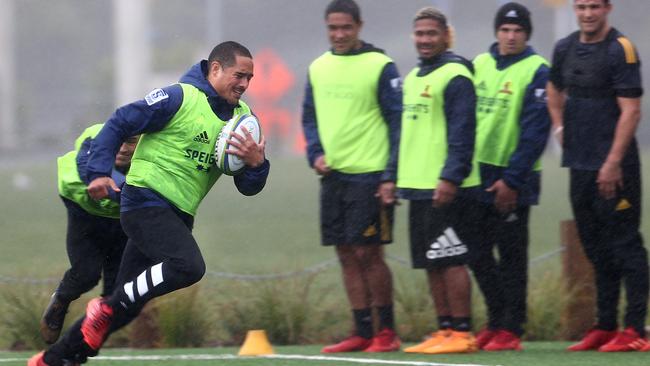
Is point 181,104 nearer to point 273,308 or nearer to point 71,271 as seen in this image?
point 71,271

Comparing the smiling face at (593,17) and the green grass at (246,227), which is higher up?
the smiling face at (593,17)

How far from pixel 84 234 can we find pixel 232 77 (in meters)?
1.58

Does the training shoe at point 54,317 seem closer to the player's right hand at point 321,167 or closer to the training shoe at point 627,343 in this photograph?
the player's right hand at point 321,167

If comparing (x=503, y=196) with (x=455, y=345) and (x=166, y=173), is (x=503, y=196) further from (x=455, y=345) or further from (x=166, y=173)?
(x=166, y=173)

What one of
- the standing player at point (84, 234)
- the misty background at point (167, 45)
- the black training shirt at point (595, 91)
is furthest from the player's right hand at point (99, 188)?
the misty background at point (167, 45)

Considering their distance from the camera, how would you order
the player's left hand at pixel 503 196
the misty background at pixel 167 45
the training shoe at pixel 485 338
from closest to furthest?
the player's left hand at pixel 503 196 → the training shoe at pixel 485 338 → the misty background at pixel 167 45

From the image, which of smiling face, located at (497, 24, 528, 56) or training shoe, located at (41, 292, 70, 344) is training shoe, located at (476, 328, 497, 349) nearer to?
smiling face, located at (497, 24, 528, 56)

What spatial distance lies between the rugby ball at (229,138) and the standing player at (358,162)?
1653mm

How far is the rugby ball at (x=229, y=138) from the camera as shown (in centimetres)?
668

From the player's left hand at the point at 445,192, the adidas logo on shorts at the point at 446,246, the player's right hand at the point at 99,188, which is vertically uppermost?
the player's right hand at the point at 99,188

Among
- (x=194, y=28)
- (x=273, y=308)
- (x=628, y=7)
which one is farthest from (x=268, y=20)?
(x=273, y=308)

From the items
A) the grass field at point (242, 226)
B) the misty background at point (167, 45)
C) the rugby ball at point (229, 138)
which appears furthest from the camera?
the misty background at point (167, 45)

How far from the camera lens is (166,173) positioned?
22.1 feet

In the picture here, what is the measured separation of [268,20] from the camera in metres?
57.4
